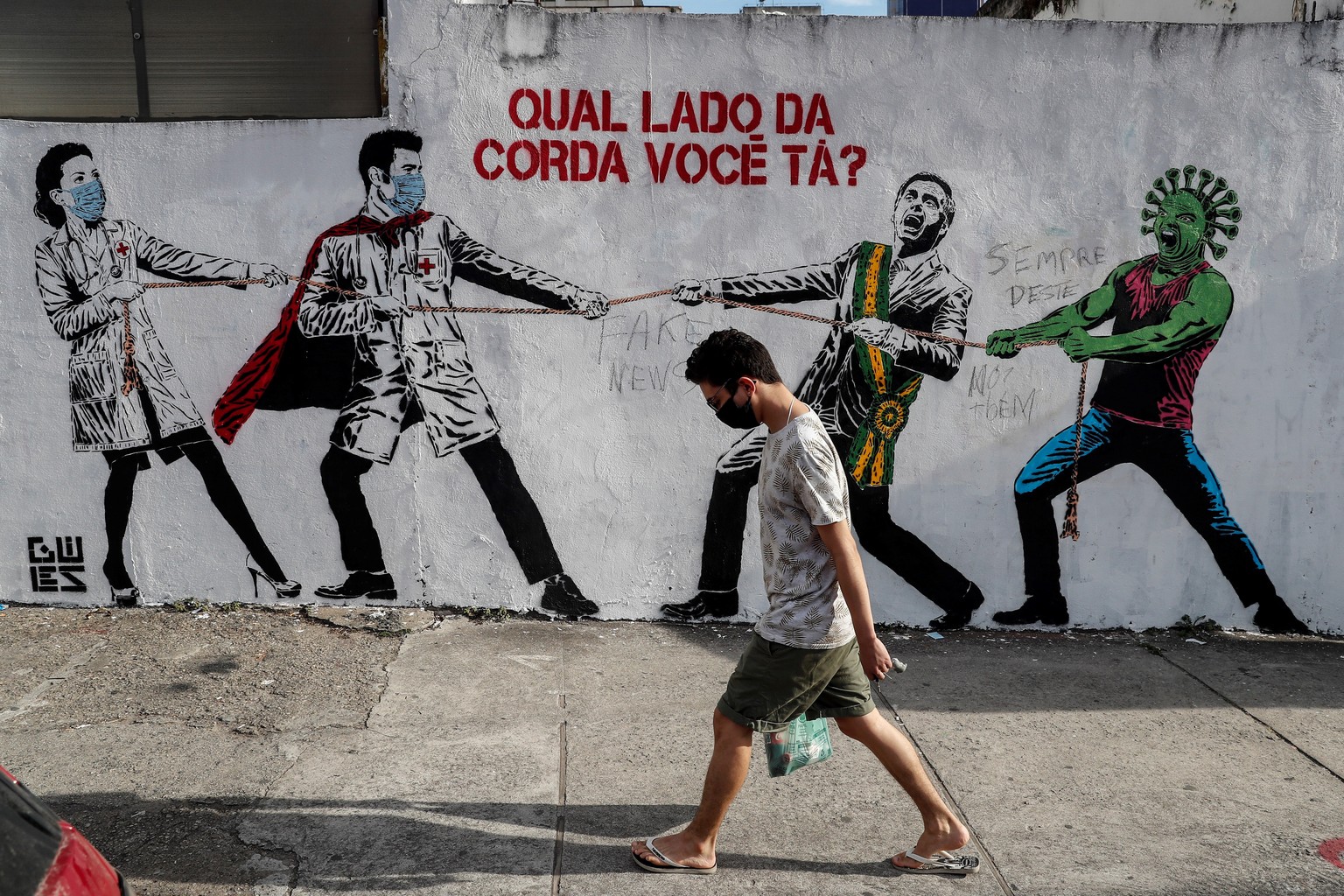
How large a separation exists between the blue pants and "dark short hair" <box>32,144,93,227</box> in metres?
5.41

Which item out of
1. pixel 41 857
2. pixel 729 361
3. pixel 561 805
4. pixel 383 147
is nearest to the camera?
pixel 41 857

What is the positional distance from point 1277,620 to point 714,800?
162 inches

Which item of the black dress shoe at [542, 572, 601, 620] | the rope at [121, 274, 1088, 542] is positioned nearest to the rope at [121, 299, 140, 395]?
the rope at [121, 274, 1088, 542]

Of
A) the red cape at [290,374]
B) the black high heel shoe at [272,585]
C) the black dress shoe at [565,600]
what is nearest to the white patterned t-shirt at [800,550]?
the black dress shoe at [565,600]

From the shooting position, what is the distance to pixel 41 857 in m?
1.79

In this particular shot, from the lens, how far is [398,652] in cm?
500

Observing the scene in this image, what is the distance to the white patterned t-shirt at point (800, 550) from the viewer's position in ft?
9.66

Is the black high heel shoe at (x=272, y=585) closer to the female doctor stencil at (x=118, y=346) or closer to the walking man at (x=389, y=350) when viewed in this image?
the female doctor stencil at (x=118, y=346)

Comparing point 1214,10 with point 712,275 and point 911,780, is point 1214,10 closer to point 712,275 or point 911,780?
point 712,275

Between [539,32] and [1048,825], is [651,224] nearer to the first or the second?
[539,32]

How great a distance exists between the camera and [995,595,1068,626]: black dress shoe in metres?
5.58

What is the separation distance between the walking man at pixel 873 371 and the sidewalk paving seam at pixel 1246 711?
0.95 m

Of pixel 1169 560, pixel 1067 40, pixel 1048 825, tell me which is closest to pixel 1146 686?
pixel 1169 560

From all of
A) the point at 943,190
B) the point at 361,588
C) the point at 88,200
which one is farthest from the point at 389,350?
the point at 943,190
